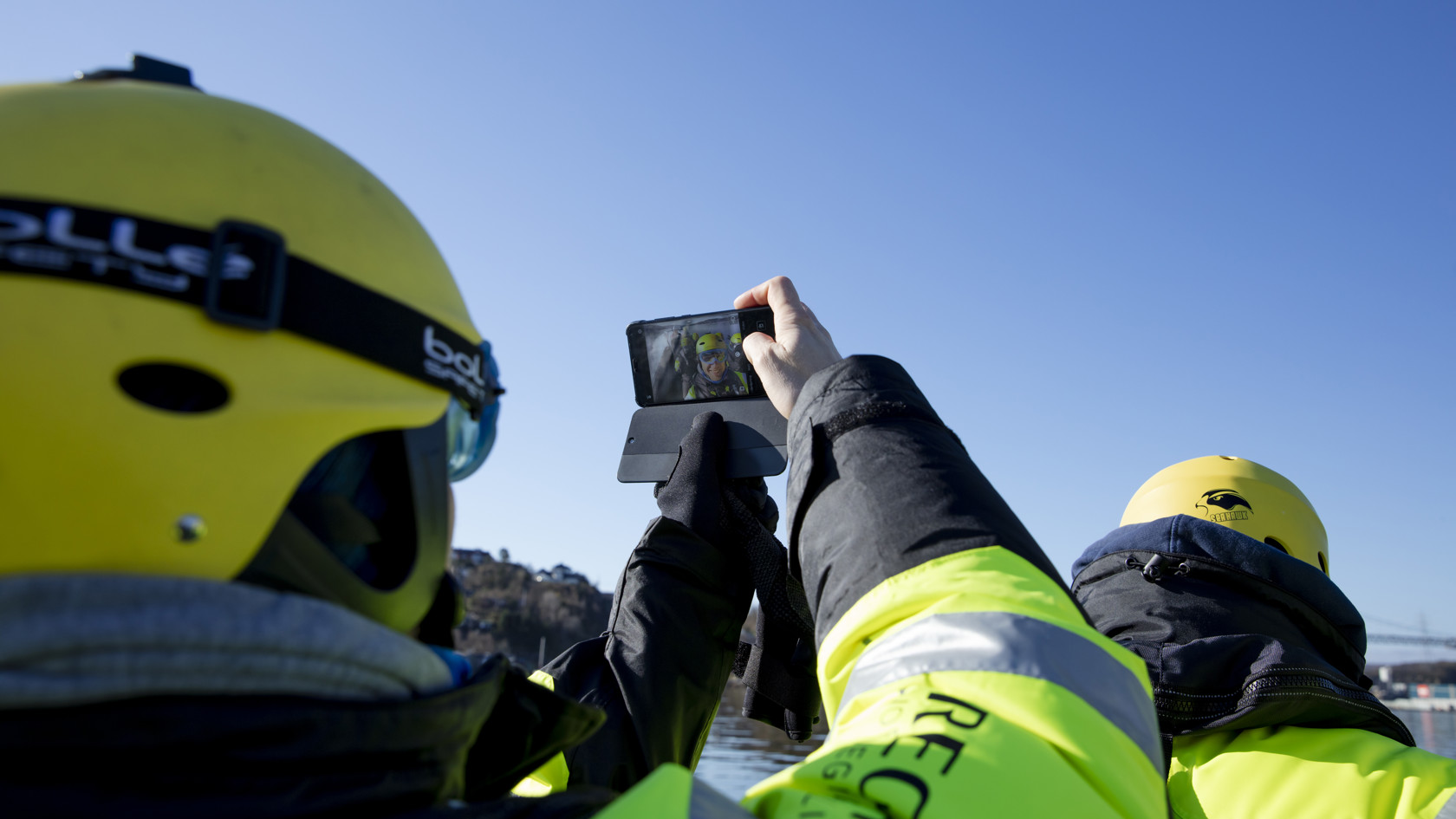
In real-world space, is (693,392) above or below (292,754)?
above

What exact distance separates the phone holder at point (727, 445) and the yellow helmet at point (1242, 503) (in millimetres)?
1557

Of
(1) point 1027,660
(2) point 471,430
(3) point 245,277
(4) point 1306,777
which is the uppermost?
(3) point 245,277

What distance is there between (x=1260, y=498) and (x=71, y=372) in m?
3.43

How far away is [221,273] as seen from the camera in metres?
1.03

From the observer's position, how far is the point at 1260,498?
3.14 meters

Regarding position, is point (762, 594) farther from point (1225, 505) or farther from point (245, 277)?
point (1225, 505)

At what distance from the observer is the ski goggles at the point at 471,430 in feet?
4.44

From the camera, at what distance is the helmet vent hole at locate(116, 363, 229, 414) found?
40.4 inches

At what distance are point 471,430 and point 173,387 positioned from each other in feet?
1.56

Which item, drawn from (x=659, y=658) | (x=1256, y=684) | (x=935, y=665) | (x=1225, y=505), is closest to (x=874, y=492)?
(x=935, y=665)

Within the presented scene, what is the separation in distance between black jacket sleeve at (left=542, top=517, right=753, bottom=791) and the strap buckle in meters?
1.18

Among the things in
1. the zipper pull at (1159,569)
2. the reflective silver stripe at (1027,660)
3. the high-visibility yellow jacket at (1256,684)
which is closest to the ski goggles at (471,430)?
the reflective silver stripe at (1027,660)

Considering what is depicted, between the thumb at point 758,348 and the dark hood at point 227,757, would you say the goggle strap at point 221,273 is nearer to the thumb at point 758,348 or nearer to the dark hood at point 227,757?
the dark hood at point 227,757

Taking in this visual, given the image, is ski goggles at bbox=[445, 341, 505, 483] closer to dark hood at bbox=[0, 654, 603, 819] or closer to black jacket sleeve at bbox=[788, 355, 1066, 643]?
dark hood at bbox=[0, 654, 603, 819]
